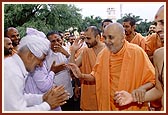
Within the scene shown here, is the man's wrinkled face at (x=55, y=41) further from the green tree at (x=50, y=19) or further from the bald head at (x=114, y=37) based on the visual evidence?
the green tree at (x=50, y=19)

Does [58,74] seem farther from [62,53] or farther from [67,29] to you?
[67,29]

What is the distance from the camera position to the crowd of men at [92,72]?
243 cm

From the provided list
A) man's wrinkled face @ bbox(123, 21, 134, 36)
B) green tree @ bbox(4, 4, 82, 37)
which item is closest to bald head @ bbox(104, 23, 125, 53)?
man's wrinkled face @ bbox(123, 21, 134, 36)

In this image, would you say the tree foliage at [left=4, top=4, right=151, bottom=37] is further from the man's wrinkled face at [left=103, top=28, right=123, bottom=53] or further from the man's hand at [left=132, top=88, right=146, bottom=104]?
the man's hand at [left=132, top=88, right=146, bottom=104]

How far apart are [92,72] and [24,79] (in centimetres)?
141

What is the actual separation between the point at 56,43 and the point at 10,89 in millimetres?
2198

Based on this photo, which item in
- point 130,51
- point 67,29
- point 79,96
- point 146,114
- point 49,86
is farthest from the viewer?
point 67,29

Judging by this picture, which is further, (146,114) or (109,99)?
(109,99)

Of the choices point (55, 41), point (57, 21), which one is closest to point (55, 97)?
point (55, 41)

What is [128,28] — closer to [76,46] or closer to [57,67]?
[76,46]

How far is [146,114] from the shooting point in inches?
99.7

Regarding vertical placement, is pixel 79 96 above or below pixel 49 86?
below

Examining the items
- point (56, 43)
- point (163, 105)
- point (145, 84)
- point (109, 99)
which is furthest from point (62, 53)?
point (163, 105)

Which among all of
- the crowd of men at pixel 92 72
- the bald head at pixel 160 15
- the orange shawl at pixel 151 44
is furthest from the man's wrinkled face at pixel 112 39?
the orange shawl at pixel 151 44
